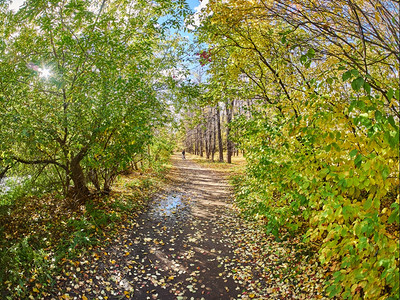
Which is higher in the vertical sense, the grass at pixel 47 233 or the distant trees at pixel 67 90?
the distant trees at pixel 67 90

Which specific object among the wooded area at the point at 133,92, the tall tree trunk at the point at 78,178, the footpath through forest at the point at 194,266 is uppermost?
the wooded area at the point at 133,92

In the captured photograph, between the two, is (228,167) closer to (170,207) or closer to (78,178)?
(170,207)

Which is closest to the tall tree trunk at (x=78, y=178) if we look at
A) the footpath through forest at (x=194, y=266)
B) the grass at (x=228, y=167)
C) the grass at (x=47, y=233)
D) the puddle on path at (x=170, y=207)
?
the grass at (x=47, y=233)

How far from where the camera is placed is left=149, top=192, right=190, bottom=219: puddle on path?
8.70m

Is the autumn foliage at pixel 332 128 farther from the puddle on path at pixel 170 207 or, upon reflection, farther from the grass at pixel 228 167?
the grass at pixel 228 167

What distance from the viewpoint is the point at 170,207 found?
9.63 m

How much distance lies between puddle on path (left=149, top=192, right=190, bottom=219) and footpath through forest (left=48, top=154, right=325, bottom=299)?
62 centimetres

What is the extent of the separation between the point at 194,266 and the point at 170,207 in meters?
4.26

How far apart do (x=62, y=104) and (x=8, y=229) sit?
329cm

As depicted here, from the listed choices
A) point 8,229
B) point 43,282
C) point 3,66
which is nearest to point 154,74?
point 3,66

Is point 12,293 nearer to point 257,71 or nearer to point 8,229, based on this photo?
point 8,229

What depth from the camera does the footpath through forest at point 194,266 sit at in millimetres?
4508

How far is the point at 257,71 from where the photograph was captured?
287 inches

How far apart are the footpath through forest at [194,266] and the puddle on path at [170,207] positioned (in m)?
0.62
